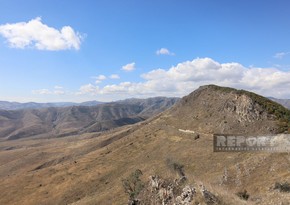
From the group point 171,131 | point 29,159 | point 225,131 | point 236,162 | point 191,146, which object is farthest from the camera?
point 29,159

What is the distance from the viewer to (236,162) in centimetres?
5378

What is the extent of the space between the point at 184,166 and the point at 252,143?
51.8ft

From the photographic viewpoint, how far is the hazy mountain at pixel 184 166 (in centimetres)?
3257

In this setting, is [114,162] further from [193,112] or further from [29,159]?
[29,159]

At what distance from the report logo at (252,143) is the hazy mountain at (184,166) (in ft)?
7.78

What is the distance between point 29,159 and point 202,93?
336ft

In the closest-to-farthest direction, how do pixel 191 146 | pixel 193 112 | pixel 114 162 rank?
1. pixel 191 146
2. pixel 114 162
3. pixel 193 112

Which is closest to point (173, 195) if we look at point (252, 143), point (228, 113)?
point (252, 143)

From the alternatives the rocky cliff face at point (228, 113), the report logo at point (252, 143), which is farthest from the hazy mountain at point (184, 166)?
the report logo at point (252, 143)

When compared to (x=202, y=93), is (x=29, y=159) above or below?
below

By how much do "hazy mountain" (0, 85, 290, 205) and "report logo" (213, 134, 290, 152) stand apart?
2.37 metres

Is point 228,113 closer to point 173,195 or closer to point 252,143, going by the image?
point 252,143

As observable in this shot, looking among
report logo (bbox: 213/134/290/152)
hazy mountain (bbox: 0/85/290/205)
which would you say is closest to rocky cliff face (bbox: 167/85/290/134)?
hazy mountain (bbox: 0/85/290/205)

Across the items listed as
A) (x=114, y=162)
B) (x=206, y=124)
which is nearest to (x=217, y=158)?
(x=206, y=124)
